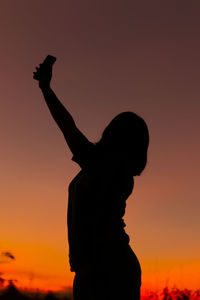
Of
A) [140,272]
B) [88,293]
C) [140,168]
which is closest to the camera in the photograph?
[88,293]

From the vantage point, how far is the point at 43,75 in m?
3.23

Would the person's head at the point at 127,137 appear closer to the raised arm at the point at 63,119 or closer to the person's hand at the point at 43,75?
the raised arm at the point at 63,119

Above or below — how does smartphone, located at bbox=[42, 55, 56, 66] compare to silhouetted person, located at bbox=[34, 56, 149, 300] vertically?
above

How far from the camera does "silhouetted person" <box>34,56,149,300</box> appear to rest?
3020 mm

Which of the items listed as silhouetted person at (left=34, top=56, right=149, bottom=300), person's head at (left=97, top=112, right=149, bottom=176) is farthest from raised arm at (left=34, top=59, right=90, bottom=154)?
person's head at (left=97, top=112, right=149, bottom=176)

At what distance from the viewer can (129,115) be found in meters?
3.37

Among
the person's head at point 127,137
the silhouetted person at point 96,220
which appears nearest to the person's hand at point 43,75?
the silhouetted person at point 96,220

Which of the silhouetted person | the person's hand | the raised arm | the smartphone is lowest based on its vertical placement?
the silhouetted person

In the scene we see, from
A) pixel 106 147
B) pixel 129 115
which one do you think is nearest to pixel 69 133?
pixel 106 147

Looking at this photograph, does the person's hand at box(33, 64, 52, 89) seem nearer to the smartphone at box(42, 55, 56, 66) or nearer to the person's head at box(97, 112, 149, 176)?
the smartphone at box(42, 55, 56, 66)

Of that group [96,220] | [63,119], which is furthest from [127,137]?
[96,220]

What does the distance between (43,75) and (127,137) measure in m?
0.86

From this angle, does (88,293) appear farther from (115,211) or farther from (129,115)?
(129,115)

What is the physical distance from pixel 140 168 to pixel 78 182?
2.23ft
